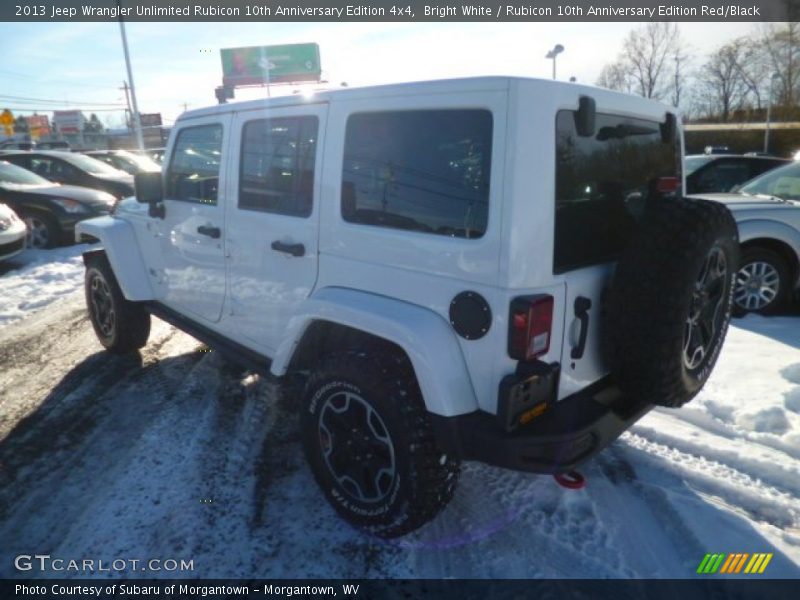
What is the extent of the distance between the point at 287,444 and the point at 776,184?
6.00 meters

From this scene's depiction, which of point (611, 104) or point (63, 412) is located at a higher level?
point (611, 104)

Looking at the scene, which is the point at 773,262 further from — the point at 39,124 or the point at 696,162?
the point at 39,124

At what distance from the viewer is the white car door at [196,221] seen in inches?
129

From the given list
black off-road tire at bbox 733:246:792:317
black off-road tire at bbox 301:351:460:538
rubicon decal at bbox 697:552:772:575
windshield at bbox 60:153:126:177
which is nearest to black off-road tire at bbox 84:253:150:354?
black off-road tire at bbox 301:351:460:538

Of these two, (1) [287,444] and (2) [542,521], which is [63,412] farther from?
(2) [542,521]

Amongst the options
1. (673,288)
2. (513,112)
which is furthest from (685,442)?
(513,112)

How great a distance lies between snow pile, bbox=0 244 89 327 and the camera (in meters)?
6.10

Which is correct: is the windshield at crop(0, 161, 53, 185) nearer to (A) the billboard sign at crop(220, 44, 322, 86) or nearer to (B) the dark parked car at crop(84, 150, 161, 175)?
(B) the dark parked car at crop(84, 150, 161, 175)

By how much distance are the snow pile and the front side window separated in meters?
3.27

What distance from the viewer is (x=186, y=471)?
2.98 meters

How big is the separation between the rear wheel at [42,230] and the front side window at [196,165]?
677 cm

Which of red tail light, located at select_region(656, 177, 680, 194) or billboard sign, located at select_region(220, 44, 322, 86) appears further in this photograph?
billboard sign, located at select_region(220, 44, 322, 86)

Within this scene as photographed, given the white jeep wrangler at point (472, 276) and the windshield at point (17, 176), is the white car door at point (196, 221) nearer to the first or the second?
the white jeep wrangler at point (472, 276)

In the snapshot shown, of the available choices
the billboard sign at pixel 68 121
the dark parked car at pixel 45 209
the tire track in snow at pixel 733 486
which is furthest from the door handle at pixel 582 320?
the billboard sign at pixel 68 121
